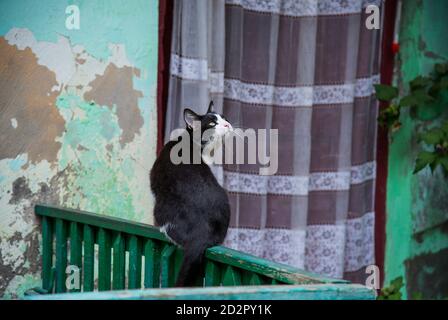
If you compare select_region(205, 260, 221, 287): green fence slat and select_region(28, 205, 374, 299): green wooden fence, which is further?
select_region(205, 260, 221, 287): green fence slat

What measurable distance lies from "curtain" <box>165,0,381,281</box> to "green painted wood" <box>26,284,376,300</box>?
1.80m

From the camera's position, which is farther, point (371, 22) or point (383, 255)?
point (383, 255)

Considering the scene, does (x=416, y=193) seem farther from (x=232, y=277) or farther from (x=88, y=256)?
(x=232, y=277)

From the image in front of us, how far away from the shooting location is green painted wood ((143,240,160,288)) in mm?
2586

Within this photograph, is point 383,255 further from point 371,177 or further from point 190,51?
point 190,51

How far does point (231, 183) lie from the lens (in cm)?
363

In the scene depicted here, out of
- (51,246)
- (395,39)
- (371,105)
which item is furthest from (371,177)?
(51,246)

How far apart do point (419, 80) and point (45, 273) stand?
7.41ft

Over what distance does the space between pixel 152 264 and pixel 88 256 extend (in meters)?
0.39

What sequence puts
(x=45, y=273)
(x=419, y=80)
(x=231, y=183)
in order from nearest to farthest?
(x=45, y=273) → (x=231, y=183) → (x=419, y=80)

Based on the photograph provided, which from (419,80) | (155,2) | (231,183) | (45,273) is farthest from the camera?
(419,80)

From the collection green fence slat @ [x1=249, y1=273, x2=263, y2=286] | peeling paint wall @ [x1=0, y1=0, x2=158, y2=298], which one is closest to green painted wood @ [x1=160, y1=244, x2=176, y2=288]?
green fence slat @ [x1=249, y1=273, x2=263, y2=286]

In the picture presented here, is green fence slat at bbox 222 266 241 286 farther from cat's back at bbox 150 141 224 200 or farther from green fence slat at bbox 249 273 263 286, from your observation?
cat's back at bbox 150 141 224 200

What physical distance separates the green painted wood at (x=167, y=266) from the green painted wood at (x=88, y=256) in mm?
439
